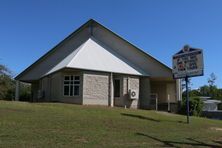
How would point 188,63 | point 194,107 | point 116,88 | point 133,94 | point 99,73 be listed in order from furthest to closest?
1. point 194,107
2. point 116,88
3. point 133,94
4. point 99,73
5. point 188,63

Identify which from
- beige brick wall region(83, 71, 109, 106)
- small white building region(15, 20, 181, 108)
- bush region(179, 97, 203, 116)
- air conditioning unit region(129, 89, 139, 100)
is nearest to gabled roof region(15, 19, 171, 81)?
small white building region(15, 20, 181, 108)

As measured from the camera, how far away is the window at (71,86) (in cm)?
3114

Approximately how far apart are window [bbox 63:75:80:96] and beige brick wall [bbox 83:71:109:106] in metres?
0.74

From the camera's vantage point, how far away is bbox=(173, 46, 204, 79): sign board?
25078mm

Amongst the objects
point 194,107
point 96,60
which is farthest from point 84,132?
point 194,107

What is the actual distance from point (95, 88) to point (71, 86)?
6.83 ft

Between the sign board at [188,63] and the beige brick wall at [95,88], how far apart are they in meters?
7.68

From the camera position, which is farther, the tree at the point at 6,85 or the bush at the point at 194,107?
the tree at the point at 6,85

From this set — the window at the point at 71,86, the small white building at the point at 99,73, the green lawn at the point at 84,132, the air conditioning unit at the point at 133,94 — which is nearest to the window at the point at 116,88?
the small white building at the point at 99,73

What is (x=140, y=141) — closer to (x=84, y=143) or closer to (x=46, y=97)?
(x=84, y=143)

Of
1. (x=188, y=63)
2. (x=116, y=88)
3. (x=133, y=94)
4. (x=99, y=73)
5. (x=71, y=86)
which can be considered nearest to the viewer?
(x=188, y=63)

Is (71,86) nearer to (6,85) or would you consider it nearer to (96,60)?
(96,60)

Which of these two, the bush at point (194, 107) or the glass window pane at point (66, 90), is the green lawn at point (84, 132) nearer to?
the glass window pane at point (66, 90)

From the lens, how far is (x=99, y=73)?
1255 inches
